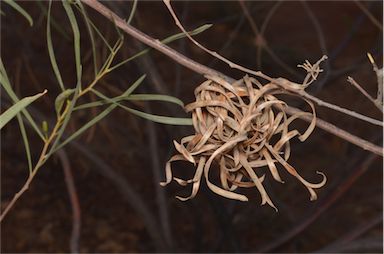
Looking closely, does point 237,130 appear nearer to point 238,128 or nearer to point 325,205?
point 238,128

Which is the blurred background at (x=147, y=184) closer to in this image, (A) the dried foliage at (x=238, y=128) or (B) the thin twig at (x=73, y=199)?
(B) the thin twig at (x=73, y=199)

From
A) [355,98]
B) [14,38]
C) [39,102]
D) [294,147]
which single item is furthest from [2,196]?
[355,98]

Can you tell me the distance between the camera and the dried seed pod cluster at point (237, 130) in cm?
40

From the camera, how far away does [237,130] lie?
0.40 meters

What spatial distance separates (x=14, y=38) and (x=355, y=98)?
1.09 m

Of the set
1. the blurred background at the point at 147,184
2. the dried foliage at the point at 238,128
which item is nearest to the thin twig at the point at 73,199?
the blurred background at the point at 147,184

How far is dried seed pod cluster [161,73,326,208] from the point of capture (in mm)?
403

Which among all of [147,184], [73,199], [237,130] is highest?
[147,184]

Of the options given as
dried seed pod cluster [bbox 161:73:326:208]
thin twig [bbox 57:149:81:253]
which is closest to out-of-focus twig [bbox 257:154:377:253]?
thin twig [bbox 57:149:81:253]

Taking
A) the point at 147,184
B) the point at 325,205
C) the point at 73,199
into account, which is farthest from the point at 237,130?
the point at 147,184

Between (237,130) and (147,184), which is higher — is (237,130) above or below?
below

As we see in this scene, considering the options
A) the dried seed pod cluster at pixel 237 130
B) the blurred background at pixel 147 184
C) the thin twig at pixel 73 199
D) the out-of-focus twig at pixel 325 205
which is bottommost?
the dried seed pod cluster at pixel 237 130

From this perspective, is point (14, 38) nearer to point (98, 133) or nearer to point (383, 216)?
point (98, 133)

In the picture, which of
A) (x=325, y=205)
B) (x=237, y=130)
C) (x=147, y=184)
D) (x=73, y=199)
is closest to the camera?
(x=237, y=130)
